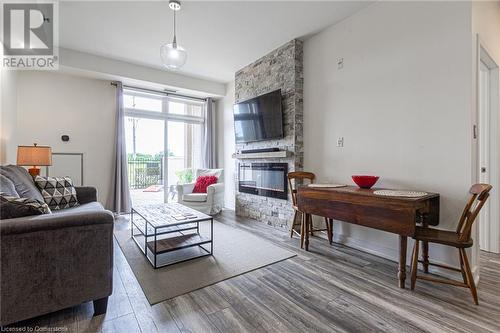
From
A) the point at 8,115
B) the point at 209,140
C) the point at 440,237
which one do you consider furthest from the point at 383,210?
the point at 8,115

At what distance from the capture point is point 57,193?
8.89ft

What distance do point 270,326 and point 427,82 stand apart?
2482 mm

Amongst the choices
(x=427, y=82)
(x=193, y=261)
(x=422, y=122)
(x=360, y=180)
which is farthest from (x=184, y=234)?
(x=427, y=82)

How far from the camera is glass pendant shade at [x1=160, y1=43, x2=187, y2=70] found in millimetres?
2459

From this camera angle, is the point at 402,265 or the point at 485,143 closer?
the point at 402,265

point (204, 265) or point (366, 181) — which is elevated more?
point (366, 181)

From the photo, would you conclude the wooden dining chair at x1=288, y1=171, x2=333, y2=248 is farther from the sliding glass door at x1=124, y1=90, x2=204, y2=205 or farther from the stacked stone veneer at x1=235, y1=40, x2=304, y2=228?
the sliding glass door at x1=124, y1=90, x2=204, y2=205

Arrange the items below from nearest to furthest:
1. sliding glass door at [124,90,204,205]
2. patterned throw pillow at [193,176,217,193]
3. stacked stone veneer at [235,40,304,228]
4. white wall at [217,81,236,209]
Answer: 1. stacked stone veneer at [235,40,304,228]
2. patterned throw pillow at [193,176,217,193]
3. sliding glass door at [124,90,204,205]
4. white wall at [217,81,236,209]

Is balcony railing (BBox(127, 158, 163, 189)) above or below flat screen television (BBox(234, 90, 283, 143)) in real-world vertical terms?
below

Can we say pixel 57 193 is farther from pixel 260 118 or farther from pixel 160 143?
pixel 260 118

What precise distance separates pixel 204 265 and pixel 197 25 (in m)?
2.94

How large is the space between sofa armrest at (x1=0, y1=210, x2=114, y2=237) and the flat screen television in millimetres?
2649

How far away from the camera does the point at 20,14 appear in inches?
105

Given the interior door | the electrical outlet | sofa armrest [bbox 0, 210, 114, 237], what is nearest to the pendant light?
sofa armrest [bbox 0, 210, 114, 237]
